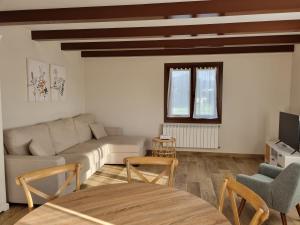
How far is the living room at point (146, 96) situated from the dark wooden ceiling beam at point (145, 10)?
0.01 meters

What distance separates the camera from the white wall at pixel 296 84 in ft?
15.6

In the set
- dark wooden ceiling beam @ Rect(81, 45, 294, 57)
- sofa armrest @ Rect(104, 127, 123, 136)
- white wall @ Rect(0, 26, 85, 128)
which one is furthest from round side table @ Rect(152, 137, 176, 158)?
white wall @ Rect(0, 26, 85, 128)

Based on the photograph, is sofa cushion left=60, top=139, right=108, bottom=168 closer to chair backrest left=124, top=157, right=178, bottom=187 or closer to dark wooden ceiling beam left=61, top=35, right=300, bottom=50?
chair backrest left=124, top=157, right=178, bottom=187

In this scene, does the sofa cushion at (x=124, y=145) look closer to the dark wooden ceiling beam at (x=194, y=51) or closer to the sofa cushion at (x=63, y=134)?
the sofa cushion at (x=63, y=134)

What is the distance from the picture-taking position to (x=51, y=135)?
158 inches

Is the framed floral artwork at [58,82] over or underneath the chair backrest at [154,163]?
over

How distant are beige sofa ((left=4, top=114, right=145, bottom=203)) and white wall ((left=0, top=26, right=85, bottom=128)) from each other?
0.83 feet

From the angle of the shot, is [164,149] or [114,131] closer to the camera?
[164,149]

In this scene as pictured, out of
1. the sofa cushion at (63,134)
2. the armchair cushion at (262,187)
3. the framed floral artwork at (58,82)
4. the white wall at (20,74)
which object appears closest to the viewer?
the armchair cushion at (262,187)

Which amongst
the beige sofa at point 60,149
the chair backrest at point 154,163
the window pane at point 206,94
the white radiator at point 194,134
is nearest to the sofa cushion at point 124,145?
the beige sofa at point 60,149

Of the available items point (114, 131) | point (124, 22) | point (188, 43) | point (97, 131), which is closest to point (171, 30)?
point (124, 22)

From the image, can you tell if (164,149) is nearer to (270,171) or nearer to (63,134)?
(63,134)

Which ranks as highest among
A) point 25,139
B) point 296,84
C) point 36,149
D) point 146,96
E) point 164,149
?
point 296,84

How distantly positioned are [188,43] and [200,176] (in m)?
2.39
